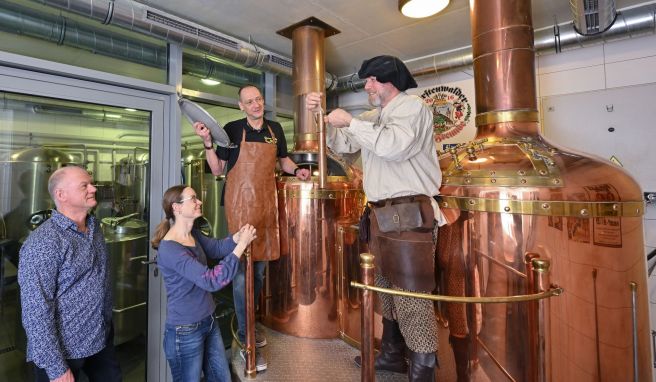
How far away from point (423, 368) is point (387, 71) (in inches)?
57.7

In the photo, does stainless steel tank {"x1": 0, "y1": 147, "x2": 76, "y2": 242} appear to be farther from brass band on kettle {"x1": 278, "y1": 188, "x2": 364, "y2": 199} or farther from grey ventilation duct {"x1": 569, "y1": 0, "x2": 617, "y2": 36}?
grey ventilation duct {"x1": 569, "y1": 0, "x2": 617, "y2": 36}

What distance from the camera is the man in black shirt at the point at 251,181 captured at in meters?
2.14

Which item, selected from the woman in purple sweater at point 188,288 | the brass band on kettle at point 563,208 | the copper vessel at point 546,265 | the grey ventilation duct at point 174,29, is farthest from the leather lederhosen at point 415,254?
the grey ventilation duct at point 174,29

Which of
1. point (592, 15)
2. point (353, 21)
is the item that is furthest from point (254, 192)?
point (592, 15)

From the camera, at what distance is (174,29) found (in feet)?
8.24

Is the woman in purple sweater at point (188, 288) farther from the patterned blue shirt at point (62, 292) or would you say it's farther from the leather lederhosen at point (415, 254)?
the leather lederhosen at point (415, 254)

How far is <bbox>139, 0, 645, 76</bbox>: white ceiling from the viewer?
8.31 ft

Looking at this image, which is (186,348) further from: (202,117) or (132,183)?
(132,183)

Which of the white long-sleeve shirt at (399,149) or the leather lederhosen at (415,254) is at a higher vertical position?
the white long-sleeve shirt at (399,149)

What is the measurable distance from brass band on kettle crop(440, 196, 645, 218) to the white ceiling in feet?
6.03

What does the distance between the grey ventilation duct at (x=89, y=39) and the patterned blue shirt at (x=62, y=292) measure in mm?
1416

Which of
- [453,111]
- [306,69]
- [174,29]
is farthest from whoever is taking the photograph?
[453,111]

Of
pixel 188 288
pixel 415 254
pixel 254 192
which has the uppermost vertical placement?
pixel 254 192

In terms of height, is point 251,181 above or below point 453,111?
below
